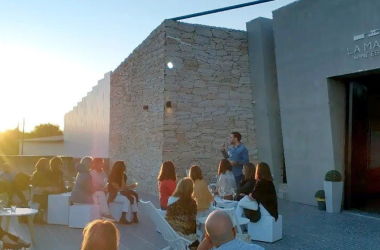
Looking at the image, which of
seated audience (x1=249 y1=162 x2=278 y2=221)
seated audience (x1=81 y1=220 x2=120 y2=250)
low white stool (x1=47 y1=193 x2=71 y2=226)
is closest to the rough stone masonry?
low white stool (x1=47 y1=193 x2=71 y2=226)

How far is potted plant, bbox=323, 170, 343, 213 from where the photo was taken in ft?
28.5

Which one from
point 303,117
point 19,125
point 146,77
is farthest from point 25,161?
point 19,125

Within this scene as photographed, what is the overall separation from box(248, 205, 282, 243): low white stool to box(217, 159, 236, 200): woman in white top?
75 centimetres

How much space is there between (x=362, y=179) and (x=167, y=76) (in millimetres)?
5507

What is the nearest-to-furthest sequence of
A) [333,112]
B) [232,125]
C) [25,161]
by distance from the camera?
[333,112]
[232,125]
[25,161]

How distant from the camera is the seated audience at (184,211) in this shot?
4.69 m

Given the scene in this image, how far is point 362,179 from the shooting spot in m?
9.52

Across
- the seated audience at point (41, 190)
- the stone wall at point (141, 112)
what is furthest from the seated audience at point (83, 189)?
the stone wall at point (141, 112)

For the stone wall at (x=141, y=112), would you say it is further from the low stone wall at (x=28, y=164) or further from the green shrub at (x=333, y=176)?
the green shrub at (x=333, y=176)

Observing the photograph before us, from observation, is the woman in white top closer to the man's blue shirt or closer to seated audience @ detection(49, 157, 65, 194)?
the man's blue shirt

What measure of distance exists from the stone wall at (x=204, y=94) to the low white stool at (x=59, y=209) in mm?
3879

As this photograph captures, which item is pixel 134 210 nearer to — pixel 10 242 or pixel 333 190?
pixel 10 242

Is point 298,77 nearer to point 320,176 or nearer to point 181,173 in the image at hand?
point 320,176

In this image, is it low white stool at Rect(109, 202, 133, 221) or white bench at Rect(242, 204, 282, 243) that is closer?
white bench at Rect(242, 204, 282, 243)
